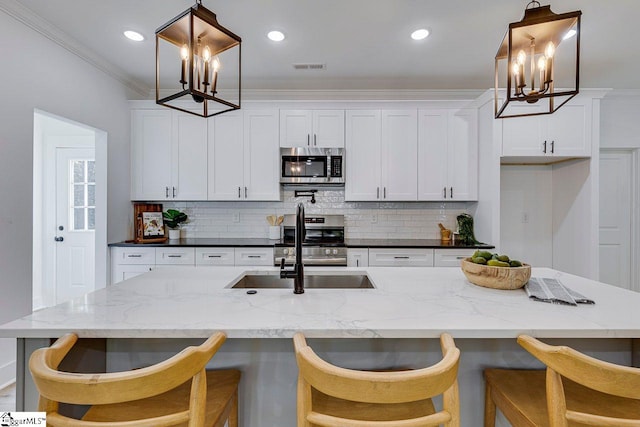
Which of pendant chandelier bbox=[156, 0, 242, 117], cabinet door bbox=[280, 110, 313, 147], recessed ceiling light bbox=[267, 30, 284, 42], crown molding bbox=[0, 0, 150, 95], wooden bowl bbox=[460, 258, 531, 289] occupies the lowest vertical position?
wooden bowl bbox=[460, 258, 531, 289]

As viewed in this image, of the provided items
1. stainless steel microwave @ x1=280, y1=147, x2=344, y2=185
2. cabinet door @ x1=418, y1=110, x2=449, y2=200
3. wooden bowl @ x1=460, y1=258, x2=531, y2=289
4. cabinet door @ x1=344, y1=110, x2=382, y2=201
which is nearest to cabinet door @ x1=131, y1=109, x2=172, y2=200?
stainless steel microwave @ x1=280, y1=147, x2=344, y2=185

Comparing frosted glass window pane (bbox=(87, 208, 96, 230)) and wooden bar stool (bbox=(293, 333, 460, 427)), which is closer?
wooden bar stool (bbox=(293, 333, 460, 427))

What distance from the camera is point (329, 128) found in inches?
140

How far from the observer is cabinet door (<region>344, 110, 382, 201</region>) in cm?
355

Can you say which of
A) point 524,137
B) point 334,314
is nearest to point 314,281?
point 334,314

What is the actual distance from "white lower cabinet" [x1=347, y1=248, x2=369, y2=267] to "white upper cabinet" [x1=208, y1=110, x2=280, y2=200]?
103 cm

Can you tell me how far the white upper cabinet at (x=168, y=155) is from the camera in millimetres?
3586

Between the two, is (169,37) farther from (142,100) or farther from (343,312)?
(142,100)

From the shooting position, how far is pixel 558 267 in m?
3.71

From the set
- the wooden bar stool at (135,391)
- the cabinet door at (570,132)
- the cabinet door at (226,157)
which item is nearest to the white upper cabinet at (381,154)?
the cabinet door at (226,157)

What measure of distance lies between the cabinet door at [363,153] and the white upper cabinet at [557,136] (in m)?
1.28

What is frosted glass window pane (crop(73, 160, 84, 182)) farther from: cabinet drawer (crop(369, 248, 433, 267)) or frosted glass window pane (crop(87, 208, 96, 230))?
cabinet drawer (crop(369, 248, 433, 267))

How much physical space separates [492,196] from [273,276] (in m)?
2.48

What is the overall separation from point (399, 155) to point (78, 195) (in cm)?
415
